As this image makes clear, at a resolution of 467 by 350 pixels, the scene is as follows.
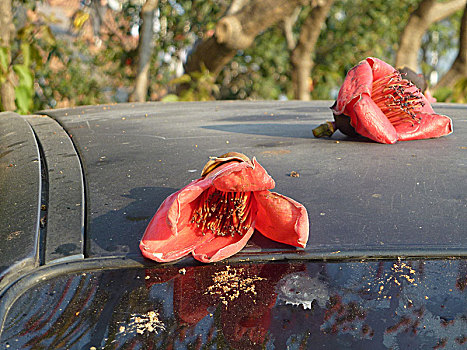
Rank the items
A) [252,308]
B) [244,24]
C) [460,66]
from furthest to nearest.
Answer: [460,66]
[244,24]
[252,308]

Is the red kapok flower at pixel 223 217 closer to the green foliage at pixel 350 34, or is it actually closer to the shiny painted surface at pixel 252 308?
the shiny painted surface at pixel 252 308

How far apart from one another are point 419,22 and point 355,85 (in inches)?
289

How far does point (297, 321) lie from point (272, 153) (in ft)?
3.50

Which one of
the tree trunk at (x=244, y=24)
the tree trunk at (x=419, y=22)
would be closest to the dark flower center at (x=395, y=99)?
the tree trunk at (x=244, y=24)

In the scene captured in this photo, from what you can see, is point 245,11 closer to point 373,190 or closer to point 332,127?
point 332,127

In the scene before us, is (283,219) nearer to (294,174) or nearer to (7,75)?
(294,174)

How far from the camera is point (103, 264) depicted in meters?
1.24

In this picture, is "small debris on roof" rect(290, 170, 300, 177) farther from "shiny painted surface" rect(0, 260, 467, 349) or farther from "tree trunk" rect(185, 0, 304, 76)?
"tree trunk" rect(185, 0, 304, 76)

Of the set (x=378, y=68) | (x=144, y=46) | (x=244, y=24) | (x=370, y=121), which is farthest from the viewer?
(x=144, y=46)

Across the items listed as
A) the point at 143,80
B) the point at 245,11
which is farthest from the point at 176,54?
the point at 245,11

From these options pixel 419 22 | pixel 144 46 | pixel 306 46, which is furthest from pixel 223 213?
pixel 419 22

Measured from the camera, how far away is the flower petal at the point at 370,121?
2.08 m

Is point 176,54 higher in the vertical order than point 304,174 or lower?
lower

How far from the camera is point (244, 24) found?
7.25 m
